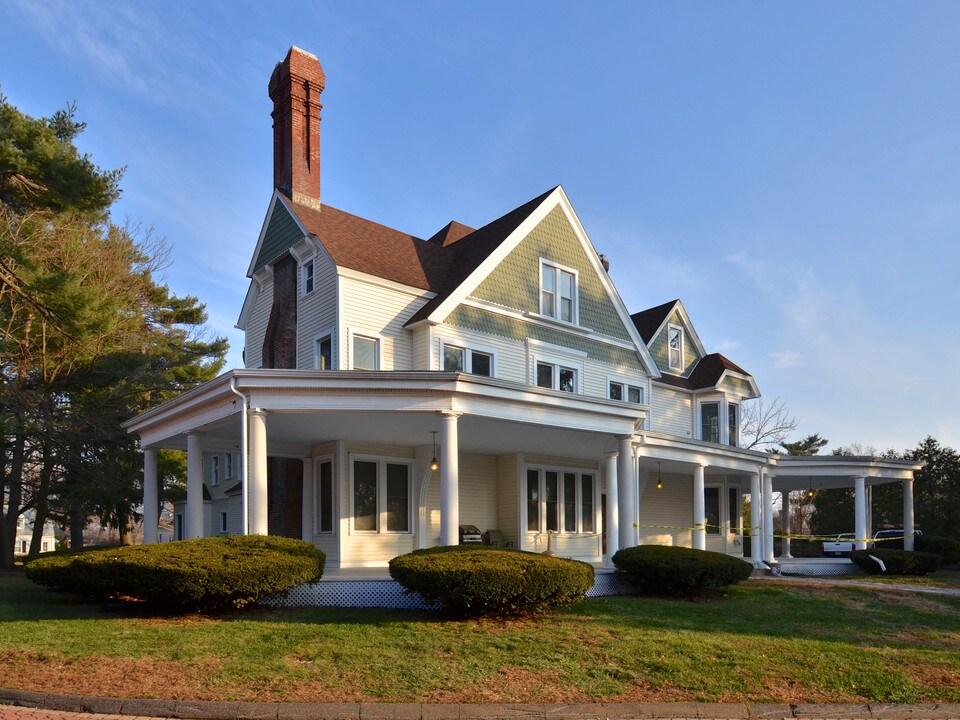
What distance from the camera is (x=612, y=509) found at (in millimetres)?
17969

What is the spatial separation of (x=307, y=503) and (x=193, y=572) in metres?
7.66

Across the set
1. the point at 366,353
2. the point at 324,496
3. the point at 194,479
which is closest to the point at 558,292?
the point at 366,353

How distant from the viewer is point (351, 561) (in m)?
18.3

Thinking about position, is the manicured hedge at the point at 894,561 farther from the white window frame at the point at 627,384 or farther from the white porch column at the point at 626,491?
the white porch column at the point at 626,491

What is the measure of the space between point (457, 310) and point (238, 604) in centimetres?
994

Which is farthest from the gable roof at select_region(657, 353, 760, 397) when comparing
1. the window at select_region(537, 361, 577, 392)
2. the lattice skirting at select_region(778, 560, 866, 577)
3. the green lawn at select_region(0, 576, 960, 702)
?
the green lawn at select_region(0, 576, 960, 702)

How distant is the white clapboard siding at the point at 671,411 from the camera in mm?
27031

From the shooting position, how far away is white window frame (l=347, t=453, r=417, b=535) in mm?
18500

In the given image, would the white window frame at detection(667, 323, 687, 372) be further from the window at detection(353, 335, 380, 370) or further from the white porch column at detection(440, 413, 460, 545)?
the white porch column at detection(440, 413, 460, 545)

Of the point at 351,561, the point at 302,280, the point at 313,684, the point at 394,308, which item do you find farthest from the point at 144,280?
the point at 313,684

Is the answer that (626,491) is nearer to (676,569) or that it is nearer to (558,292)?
(676,569)

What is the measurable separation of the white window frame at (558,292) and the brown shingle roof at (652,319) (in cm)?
511

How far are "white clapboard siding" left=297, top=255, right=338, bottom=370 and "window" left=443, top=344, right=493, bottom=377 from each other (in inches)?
110

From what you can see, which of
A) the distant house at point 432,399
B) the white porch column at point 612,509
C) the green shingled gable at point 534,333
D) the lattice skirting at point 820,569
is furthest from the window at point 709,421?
the white porch column at point 612,509
